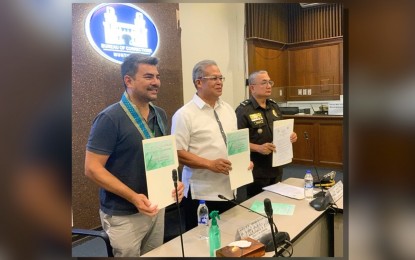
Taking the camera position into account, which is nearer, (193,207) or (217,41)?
(217,41)

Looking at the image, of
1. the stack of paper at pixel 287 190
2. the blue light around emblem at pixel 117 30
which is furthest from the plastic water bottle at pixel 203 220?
the blue light around emblem at pixel 117 30

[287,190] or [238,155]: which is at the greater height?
[238,155]

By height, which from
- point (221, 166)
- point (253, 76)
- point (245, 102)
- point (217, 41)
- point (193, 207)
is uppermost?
point (217, 41)

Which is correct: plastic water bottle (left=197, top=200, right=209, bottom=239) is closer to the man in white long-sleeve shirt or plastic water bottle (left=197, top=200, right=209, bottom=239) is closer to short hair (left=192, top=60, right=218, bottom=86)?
the man in white long-sleeve shirt

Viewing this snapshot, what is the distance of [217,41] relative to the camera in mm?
1144

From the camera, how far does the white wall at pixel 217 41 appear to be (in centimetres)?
110

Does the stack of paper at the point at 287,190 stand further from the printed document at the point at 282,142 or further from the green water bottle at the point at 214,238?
the green water bottle at the point at 214,238

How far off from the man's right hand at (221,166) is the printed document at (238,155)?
0.05ft

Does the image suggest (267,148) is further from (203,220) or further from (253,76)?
(203,220)

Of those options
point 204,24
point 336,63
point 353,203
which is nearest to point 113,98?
point 204,24

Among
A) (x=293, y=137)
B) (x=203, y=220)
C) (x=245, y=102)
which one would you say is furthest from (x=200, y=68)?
(x=203, y=220)

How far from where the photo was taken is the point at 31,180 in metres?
1.12

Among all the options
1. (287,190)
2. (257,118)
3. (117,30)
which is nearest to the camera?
(117,30)

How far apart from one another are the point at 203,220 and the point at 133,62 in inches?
28.8
